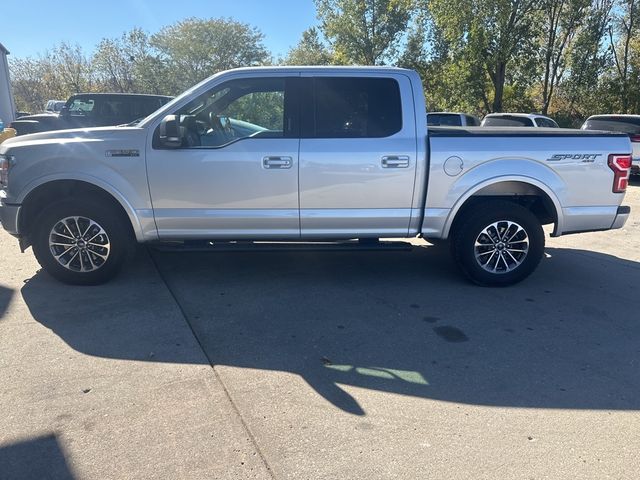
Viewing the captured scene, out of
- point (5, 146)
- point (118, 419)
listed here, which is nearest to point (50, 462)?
point (118, 419)

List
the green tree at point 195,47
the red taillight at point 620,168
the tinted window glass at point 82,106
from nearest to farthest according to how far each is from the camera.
→ the red taillight at point 620,168 < the tinted window glass at point 82,106 < the green tree at point 195,47

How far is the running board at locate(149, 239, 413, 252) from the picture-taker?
484 centimetres

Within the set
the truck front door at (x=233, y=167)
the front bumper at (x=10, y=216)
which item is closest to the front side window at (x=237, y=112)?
the truck front door at (x=233, y=167)

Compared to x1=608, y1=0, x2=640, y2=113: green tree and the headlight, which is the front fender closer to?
the headlight

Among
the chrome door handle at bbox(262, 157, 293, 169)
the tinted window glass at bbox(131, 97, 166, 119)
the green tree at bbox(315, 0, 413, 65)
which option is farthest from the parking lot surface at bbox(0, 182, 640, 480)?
the green tree at bbox(315, 0, 413, 65)

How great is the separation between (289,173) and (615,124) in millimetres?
11554

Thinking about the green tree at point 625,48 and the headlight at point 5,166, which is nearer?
the headlight at point 5,166

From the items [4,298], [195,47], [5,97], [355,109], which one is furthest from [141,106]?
[195,47]

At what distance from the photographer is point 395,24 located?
28.4 meters

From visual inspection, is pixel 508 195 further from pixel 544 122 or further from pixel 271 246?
pixel 544 122

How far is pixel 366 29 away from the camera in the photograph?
2866 cm

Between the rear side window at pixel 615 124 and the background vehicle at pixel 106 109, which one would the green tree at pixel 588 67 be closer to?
the rear side window at pixel 615 124

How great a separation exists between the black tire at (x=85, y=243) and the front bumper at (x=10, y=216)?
178 mm

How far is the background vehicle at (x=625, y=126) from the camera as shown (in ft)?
40.6
